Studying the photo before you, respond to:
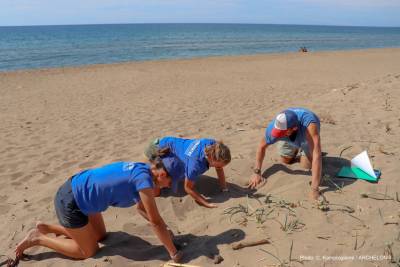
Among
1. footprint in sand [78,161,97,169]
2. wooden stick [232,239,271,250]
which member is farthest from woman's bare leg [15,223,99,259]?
footprint in sand [78,161,97,169]

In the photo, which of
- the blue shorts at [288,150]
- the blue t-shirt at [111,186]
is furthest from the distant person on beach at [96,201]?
the blue shorts at [288,150]

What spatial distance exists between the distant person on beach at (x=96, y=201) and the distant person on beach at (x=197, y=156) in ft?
2.22

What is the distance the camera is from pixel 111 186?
3229mm

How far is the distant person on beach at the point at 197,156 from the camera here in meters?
3.87

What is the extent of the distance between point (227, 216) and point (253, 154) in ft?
5.56

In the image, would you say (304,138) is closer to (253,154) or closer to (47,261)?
(253,154)

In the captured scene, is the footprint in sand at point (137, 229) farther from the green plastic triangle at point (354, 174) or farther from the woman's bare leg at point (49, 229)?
the green plastic triangle at point (354, 174)

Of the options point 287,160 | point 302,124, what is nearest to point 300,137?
point 302,124

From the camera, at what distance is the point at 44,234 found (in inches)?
145

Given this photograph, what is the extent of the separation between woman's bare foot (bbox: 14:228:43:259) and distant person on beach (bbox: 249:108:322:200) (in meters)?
2.42

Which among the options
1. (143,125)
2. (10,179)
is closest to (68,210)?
(10,179)

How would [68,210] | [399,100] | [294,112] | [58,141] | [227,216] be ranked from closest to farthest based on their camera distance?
1. [68,210]
2. [227,216]
3. [294,112]
4. [58,141]
5. [399,100]

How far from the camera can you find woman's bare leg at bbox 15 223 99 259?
3469 mm

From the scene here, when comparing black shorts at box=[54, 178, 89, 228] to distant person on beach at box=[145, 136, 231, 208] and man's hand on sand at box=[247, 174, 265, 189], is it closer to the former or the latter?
distant person on beach at box=[145, 136, 231, 208]
